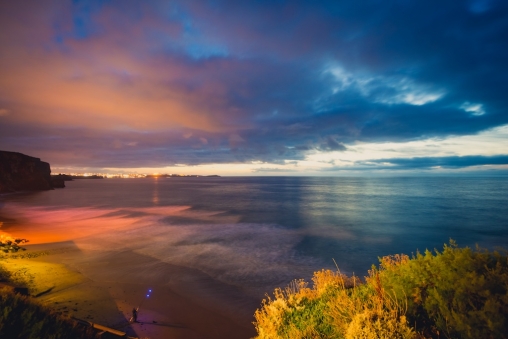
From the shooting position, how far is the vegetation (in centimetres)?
475

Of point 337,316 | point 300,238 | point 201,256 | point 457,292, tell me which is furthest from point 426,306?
point 300,238

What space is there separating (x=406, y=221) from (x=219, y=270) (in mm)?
33356

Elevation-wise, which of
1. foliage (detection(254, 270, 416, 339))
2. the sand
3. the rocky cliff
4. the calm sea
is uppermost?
Answer: the rocky cliff

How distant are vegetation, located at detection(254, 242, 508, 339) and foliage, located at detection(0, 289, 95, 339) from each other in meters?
5.40

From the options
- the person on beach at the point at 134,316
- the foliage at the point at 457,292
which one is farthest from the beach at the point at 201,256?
the foliage at the point at 457,292

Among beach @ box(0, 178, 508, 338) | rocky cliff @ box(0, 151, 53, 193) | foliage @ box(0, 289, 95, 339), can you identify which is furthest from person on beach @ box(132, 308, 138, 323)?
rocky cliff @ box(0, 151, 53, 193)

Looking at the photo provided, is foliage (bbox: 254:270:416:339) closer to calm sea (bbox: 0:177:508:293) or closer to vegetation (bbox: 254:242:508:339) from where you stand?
vegetation (bbox: 254:242:508:339)

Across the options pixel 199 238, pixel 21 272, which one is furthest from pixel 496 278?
pixel 199 238

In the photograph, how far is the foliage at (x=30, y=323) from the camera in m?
6.31

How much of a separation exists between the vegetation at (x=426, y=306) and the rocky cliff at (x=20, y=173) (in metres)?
130

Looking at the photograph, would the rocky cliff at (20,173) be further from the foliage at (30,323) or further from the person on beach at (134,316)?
the foliage at (30,323)

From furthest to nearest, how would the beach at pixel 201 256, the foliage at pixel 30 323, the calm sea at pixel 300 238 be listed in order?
1. the calm sea at pixel 300 238
2. the beach at pixel 201 256
3. the foliage at pixel 30 323

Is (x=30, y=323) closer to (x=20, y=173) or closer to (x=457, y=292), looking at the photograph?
(x=457, y=292)

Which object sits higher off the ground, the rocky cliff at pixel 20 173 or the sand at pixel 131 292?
the rocky cliff at pixel 20 173
